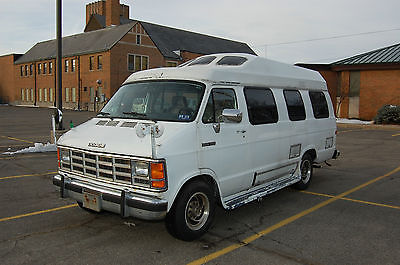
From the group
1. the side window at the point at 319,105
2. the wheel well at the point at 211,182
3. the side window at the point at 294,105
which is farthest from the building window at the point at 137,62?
the wheel well at the point at 211,182

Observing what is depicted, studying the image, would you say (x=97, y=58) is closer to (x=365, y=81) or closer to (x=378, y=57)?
(x=365, y=81)

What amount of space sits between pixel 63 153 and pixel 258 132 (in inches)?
117

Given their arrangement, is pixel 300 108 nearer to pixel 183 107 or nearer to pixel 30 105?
pixel 183 107

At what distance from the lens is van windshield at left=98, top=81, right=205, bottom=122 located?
4927 mm

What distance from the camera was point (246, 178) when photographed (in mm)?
5582

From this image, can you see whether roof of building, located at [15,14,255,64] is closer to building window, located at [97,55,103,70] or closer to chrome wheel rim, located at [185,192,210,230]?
building window, located at [97,55,103,70]

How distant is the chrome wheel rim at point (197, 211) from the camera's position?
4.75 metres

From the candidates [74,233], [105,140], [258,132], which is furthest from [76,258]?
[258,132]

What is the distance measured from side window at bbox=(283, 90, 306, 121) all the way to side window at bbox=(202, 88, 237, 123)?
70.0 inches

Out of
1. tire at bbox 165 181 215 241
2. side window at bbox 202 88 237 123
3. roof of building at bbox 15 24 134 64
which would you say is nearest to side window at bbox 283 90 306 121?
side window at bbox 202 88 237 123

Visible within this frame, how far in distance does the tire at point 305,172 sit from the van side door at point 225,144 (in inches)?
87.5

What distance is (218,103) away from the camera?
16.9 feet

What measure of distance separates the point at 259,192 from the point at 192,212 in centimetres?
149

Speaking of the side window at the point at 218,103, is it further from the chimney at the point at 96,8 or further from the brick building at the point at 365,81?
the chimney at the point at 96,8
